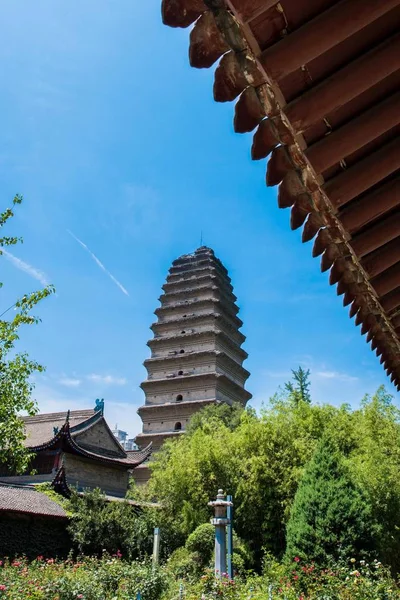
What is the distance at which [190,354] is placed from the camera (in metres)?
28.7

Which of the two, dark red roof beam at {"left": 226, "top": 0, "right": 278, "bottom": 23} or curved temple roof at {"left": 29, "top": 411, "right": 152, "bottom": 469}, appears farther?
curved temple roof at {"left": 29, "top": 411, "right": 152, "bottom": 469}

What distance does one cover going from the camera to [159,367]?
29938 millimetres

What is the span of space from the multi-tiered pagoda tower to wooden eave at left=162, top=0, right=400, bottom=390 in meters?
25.2

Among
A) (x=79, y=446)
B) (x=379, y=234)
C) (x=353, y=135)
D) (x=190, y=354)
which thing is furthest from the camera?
(x=190, y=354)

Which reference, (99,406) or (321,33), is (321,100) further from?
(99,406)

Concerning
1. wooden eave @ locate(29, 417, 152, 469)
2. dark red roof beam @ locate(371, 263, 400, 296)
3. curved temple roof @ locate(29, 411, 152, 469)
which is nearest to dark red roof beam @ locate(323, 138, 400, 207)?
dark red roof beam @ locate(371, 263, 400, 296)

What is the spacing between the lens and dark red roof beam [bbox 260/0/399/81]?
136 cm

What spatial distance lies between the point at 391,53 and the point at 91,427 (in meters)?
22.3

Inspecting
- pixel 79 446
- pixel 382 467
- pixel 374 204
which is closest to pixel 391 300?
pixel 374 204

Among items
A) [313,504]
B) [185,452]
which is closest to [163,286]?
[185,452]

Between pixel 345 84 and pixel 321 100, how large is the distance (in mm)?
98

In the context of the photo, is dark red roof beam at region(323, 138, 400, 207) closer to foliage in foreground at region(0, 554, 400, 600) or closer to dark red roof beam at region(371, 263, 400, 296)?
dark red roof beam at region(371, 263, 400, 296)

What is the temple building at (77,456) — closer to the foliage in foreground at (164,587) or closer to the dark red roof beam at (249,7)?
the foliage in foreground at (164,587)

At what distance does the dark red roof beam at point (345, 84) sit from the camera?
148cm
